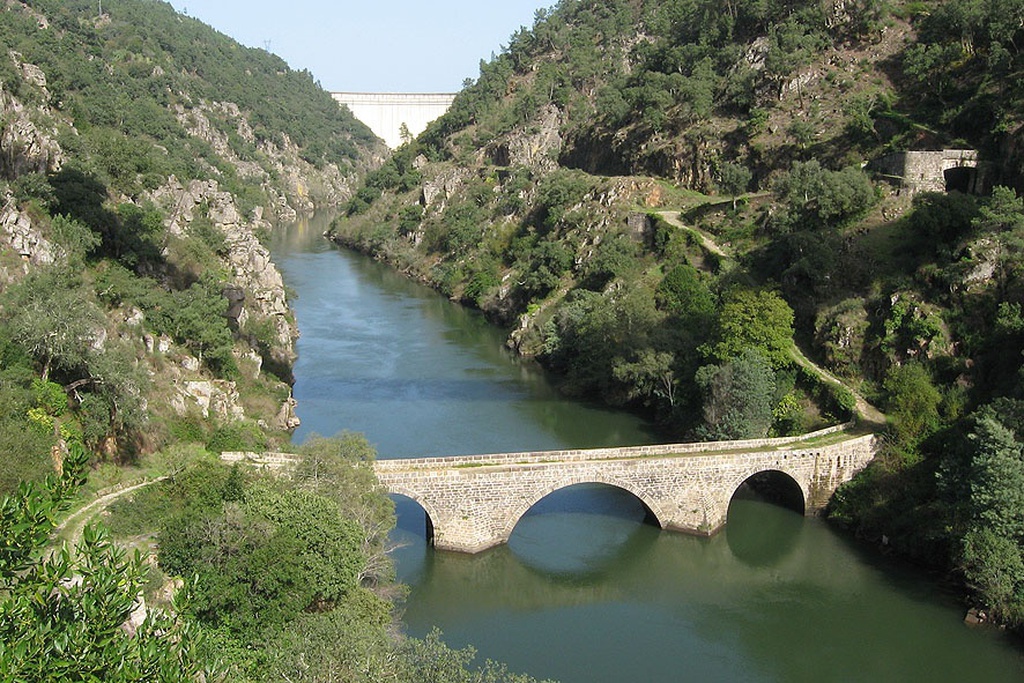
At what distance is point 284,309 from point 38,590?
42946mm

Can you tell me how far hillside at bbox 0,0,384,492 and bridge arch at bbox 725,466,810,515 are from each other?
1565 centimetres

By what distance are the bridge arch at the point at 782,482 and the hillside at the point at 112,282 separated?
15.6 m

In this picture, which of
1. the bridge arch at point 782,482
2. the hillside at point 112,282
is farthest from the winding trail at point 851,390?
the hillside at point 112,282

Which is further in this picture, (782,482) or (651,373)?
(651,373)

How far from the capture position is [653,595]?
2764 centimetres

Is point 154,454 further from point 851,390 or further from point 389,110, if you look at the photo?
point 389,110

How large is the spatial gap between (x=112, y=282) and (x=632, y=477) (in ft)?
64.0

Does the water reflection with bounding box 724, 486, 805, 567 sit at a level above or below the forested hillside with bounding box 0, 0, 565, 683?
below

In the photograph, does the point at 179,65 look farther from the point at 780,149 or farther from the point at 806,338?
the point at 806,338

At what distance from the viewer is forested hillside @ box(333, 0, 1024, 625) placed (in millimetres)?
30859

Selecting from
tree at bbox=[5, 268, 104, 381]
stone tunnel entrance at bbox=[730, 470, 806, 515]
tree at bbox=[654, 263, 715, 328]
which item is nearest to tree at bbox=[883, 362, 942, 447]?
stone tunnel entrance at bbox=[730, 470, 806, 515]

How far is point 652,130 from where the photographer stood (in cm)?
6575

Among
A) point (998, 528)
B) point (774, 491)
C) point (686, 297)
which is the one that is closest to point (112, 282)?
point (774, 491)

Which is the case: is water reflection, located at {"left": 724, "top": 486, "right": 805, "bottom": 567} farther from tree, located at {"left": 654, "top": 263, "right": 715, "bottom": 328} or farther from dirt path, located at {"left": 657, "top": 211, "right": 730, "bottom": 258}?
dirt path, located at {"left": 657, "top": 211, "right": 730, "bottom": 258}
